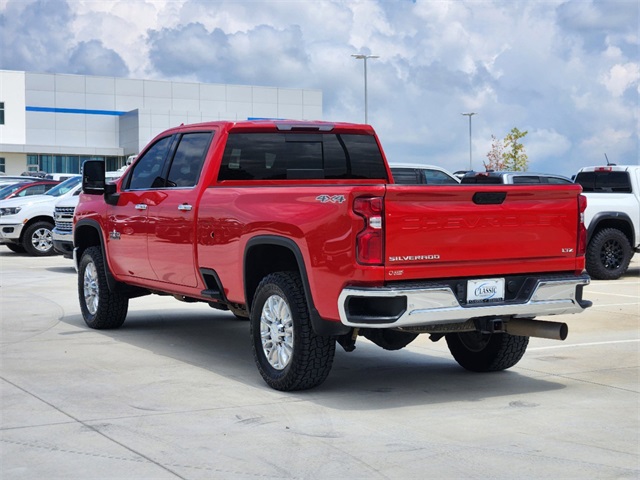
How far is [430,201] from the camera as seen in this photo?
6.74 meters

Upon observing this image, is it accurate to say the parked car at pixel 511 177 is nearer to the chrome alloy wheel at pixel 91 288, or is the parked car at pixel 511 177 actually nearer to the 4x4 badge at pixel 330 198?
the chrome alloy wheel at pixel 91 288

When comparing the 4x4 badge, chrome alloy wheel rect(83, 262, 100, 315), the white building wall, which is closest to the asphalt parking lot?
chrome alloy wheel rect(83, 262, 100, 315)

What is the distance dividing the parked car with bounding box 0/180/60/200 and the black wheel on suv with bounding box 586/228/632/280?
44.4 ft

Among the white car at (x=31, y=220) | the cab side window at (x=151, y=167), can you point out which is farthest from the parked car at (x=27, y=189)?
the cab side window at (x=151, y=167)

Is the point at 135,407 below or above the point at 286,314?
below

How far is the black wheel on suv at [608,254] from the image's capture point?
16.8 metres

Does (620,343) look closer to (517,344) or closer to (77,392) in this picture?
(517,344)

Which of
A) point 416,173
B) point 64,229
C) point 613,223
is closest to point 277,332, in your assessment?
point 64,229

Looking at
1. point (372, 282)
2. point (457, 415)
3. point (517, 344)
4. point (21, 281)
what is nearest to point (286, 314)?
point (372, 282)

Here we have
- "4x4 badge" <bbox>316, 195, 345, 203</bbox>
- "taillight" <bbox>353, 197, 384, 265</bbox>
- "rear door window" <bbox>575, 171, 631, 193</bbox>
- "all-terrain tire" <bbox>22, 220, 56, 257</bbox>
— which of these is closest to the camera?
"taillight" <bbox>353, 197, 384, 265</bbox>

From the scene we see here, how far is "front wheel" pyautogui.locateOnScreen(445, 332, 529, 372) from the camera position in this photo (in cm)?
811

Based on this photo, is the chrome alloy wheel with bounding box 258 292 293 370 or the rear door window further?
the rear door window

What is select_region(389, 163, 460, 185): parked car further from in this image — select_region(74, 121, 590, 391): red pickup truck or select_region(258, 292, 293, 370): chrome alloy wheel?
select_region(258, 292, 293, 370): chrome alloy wheel

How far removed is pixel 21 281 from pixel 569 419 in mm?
11612
